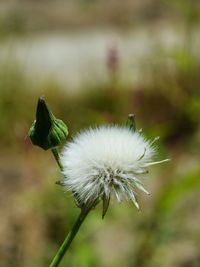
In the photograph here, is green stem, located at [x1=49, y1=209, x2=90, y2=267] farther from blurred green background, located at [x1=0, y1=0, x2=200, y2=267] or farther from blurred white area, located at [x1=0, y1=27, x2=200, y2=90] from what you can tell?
blurred white area, located at [x1=0, y1=27, x2=200, y2=90]

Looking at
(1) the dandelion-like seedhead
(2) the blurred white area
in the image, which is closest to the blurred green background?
(2) the blurred white area

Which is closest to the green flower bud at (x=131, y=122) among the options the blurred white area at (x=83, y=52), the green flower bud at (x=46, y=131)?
the green flower bud at (x=46, y=131)

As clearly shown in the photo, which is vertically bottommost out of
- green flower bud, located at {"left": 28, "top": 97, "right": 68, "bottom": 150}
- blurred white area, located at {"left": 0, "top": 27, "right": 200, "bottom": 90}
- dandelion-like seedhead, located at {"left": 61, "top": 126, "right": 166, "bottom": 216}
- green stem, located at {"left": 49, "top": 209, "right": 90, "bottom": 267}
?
blurred white area, located at {"left": 0, "top": 27, "right": 200, "bottom": 90}

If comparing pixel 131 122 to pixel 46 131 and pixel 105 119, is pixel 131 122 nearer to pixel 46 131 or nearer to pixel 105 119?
pixel 46 131

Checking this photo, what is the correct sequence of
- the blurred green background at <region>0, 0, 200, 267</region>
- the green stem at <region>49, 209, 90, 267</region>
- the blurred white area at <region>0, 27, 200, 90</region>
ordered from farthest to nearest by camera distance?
1. the blurred white area at <region>0, 27, 200, 90</region>
2. the blurred green background at <region>0, 0, 200, 267</region>
3. the green stem at <region>49, 209, 90, 267</region>

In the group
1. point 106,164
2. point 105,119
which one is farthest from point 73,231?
point 105,119

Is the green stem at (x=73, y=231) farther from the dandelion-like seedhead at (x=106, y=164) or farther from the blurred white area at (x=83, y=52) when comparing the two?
the blurred white area at (x=83, y=52)

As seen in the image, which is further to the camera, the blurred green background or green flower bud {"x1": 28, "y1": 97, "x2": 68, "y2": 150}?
the blurred green background
